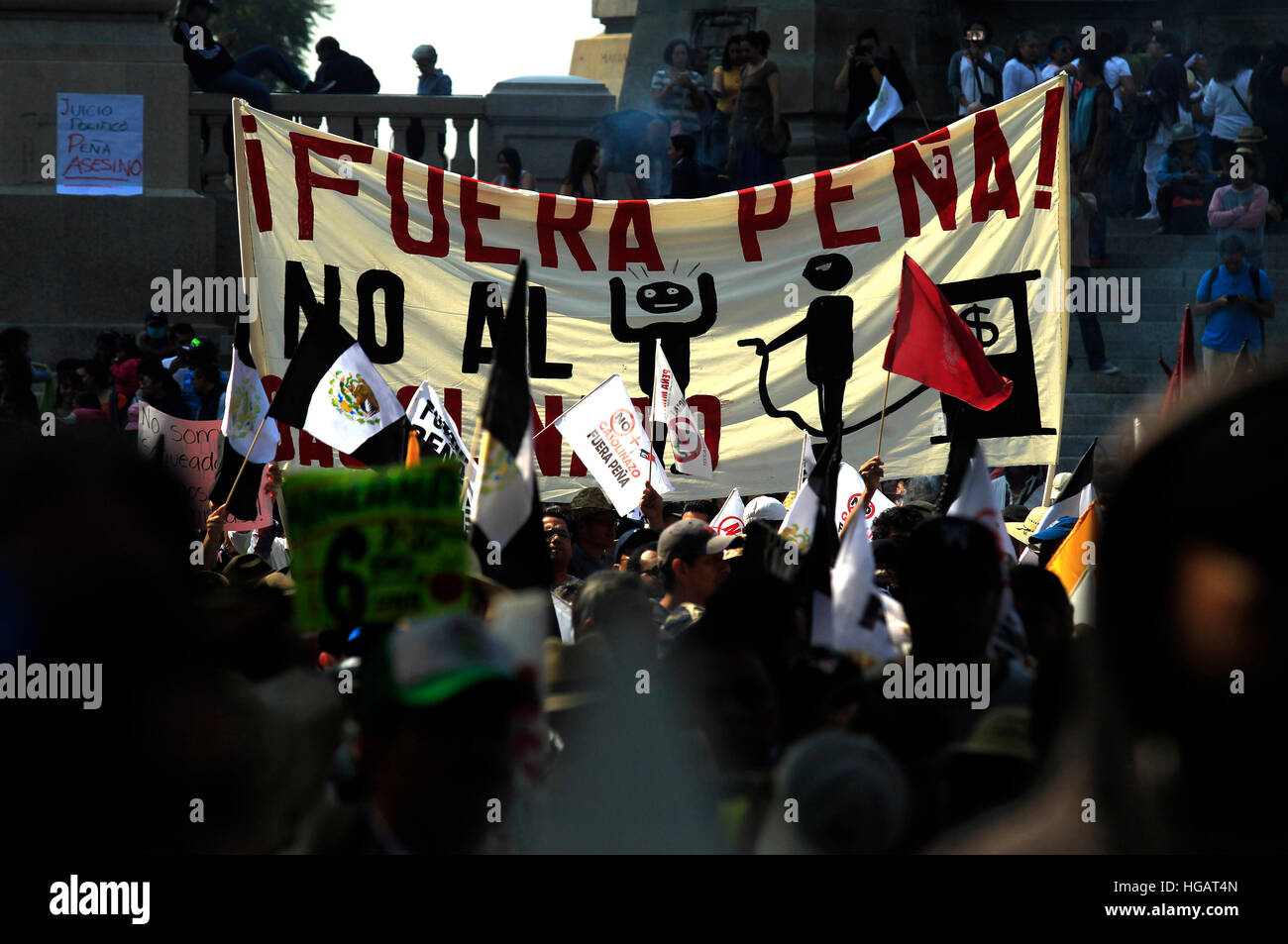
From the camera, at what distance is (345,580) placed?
349cm

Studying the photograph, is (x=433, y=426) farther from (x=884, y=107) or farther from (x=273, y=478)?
(x=884, y=107)

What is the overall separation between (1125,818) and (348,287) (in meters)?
7.64

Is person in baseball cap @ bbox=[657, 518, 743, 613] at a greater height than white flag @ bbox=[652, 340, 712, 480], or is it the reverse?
white flag @ bbox=[652, 340, 712, 480]

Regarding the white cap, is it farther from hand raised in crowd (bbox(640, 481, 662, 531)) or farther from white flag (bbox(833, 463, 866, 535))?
hand raised in crowd (bbox(640, 481, 662, 531))

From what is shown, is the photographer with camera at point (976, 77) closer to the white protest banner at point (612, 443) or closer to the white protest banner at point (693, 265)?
the white protest banner at point (693, 265)

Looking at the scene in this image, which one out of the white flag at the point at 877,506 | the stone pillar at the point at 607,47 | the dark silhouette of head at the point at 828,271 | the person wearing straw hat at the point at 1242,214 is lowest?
the white flag at the point at 877,506

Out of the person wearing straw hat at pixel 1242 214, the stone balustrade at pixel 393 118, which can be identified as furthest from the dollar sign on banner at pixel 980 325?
the stone balustrade at pixel 393 118

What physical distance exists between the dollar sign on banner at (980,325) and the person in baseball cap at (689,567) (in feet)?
10.4

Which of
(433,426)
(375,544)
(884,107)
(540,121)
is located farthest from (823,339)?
(540,121)

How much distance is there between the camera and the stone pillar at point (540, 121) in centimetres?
1528

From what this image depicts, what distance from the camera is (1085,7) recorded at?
21297 mm

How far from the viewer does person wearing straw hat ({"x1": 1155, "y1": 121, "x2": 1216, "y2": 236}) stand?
51.0 ft

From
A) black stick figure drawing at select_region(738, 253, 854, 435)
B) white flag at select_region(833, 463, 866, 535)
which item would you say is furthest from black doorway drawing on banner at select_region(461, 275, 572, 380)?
white flag at select_region(833, 463, 866, 535)

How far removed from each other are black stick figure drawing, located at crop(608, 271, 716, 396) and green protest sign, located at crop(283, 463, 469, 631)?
5035 millimetres
